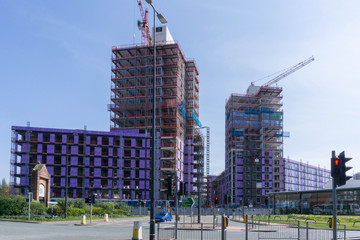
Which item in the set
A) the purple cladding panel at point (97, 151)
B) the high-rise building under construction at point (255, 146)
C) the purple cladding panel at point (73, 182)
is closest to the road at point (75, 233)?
the purple cladding panel at point (73, 182)

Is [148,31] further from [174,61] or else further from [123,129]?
[123,129]

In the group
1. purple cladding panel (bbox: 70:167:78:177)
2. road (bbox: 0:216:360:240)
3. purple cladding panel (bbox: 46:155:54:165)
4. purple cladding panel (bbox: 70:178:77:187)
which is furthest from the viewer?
purple cladding panel (bbox: 70:167:78:177)

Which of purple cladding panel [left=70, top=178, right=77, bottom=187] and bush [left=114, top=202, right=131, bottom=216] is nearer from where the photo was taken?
bush [left=114, top=202, right=131, bottom=216]

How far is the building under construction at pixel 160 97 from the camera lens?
134 m

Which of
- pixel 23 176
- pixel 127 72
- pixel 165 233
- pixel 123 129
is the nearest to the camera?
pixel 165 233

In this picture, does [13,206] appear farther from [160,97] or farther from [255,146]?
[255,146]

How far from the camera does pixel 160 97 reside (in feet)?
452

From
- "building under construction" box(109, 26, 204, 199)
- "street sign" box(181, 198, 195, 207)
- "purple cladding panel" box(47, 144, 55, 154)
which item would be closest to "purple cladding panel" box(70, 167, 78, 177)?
"purple cladding panel" box(47, 144, 55, 154)

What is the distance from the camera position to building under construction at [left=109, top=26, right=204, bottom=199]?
13412 cm

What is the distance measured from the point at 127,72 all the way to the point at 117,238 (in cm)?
11960

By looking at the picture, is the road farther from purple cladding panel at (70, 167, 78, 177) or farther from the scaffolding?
the scaffolding

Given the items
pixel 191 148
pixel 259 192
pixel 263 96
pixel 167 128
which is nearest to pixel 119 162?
pixel 167 128

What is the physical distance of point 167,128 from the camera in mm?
135250

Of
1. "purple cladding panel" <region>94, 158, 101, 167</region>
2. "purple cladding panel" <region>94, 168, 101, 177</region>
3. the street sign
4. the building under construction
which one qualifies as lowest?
"purple cladding panel" <region>94, 168, 101, 177</region>
